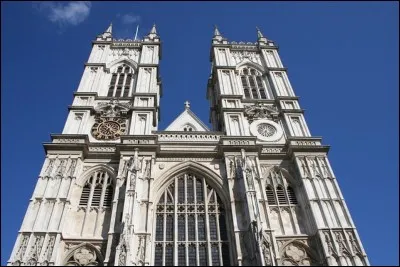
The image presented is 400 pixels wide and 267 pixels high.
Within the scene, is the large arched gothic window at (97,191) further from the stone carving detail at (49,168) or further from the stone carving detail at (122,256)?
the stone carving detail at (122,256)

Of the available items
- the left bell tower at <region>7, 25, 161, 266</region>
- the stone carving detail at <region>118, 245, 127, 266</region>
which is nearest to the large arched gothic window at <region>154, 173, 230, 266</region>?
the stone carving detail at <region>118, 245, 127, 266</region>

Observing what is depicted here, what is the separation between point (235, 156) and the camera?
68.4ft

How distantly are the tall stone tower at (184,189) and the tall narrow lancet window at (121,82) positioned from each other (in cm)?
13

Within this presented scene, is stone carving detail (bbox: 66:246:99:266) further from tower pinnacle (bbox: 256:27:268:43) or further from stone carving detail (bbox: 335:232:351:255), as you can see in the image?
tower pinnacle (bbox: 256:27:268:43)

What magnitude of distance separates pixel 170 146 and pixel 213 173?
3190 mm

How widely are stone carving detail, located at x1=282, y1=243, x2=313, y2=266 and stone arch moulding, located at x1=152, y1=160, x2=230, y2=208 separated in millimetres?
3582

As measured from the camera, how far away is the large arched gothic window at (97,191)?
62.7ft

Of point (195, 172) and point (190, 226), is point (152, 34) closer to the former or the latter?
point (195, 172)

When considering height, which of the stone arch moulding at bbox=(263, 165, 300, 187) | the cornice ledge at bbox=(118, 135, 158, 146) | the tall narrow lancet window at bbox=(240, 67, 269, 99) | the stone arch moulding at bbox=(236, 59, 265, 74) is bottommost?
the stone arch moulding at bbox=(263, 165, 300, 187)

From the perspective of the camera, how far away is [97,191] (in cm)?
1969

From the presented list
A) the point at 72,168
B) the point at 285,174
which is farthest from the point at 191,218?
the point at 72,168

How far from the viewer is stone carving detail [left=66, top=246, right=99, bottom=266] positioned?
16578mm

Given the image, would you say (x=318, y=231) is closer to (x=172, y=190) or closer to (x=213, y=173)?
(x=213, y=173)

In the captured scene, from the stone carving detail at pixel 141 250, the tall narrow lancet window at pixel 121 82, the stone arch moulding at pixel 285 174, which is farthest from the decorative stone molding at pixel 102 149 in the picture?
the stone arch moulding at pixel 285 174
